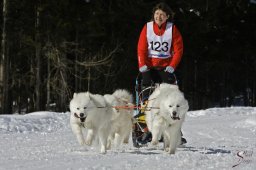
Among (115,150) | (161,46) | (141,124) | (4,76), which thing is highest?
(161,46)

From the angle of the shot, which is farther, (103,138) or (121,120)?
(121,120)

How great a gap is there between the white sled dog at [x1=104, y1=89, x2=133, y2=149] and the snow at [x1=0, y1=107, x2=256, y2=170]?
161 millimetres

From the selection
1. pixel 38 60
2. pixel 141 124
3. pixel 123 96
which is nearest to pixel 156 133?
pixel 141 124

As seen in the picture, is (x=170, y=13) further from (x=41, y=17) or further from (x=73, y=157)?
(x=41, y=17)

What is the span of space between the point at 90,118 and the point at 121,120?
1032mm

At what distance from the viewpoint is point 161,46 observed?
701cm

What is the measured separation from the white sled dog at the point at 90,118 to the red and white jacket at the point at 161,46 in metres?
1.11

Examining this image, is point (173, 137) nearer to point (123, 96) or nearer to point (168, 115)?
point (168, 115)

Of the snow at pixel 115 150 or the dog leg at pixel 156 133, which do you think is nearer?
the snow at pixel 115 150

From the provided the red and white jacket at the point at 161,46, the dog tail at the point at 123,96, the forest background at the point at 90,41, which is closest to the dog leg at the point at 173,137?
the red and white jacket at the point at 161,46

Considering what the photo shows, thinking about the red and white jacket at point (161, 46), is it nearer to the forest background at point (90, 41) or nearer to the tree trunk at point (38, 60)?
the forest background at point (90, 41)

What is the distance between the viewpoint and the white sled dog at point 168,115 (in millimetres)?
5953

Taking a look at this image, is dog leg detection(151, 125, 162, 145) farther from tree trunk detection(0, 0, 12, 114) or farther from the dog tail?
tree trunk detection(0, 0, 12, 114)

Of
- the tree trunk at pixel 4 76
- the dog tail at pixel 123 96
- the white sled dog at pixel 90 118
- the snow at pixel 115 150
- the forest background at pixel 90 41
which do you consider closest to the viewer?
the snow at pixel 115 150
